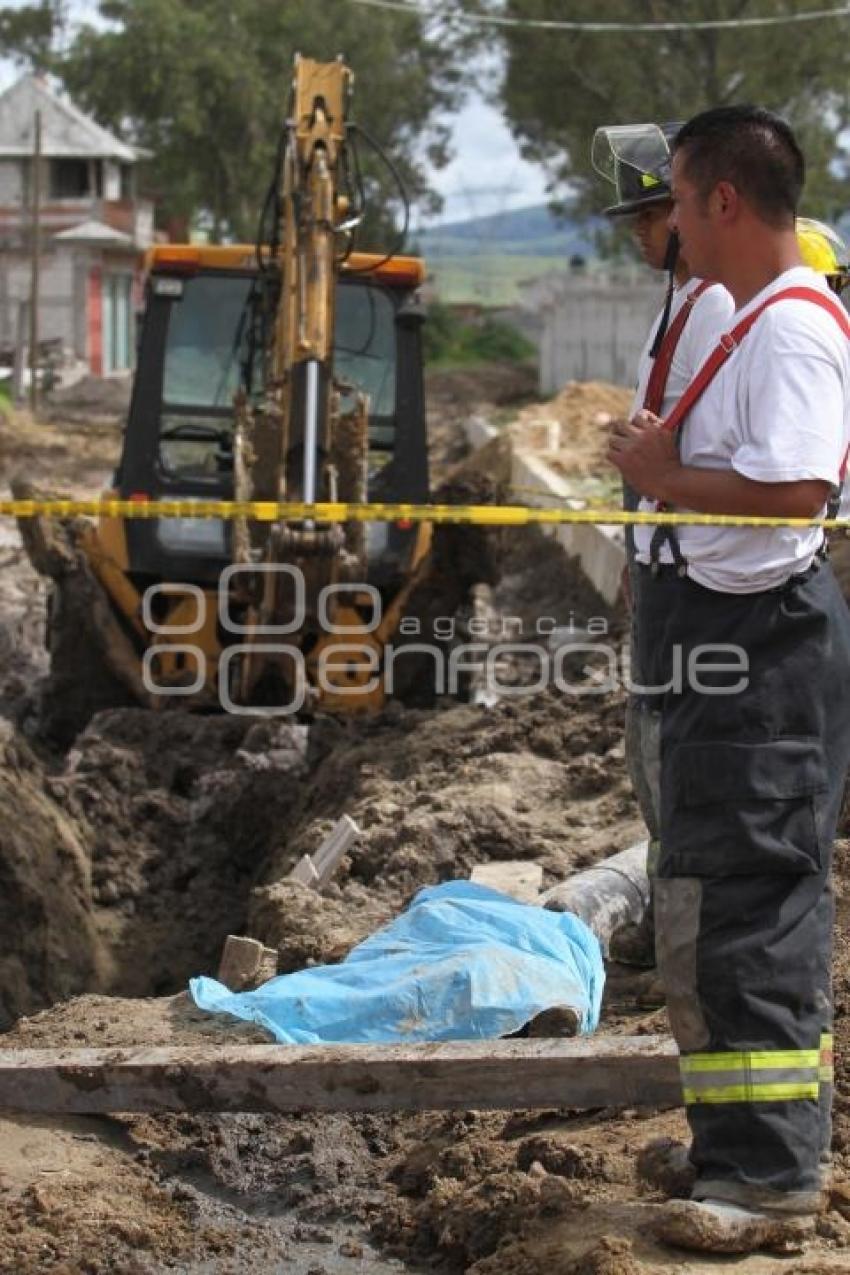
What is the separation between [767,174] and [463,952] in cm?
224

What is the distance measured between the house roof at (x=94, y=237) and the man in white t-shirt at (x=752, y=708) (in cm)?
5422

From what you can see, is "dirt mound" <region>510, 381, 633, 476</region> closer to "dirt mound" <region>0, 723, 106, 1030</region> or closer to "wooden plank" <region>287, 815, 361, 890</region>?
"dirt mound" <region>0, 723, 106, 1030</region>

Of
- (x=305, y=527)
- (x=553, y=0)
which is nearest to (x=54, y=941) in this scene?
(x=305, y=527)

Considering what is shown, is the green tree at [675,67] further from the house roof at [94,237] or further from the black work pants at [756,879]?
the black work pants at [756,879]

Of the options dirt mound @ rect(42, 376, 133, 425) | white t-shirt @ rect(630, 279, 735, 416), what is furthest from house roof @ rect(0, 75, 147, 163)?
white t-shirt @ rect(630, 279, 735, 416)

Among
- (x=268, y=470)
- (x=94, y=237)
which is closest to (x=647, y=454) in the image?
(x=268, y=470)

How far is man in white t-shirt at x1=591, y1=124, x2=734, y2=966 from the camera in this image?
435cm

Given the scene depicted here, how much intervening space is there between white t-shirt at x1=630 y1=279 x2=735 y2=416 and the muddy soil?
1.57 m

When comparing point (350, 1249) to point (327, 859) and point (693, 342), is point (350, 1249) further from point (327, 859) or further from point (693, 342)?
point (327, 859)

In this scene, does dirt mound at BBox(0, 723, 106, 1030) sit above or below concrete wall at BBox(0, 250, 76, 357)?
A: below

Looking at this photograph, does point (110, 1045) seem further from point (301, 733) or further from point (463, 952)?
point (301, 733)

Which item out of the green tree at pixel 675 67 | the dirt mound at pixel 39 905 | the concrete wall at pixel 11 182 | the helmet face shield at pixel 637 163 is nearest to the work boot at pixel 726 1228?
the helmet face shield at pixel 637 163

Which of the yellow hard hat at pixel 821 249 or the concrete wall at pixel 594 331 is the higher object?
the concrete wall at pixel 594 331

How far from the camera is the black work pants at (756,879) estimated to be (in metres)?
3.79
